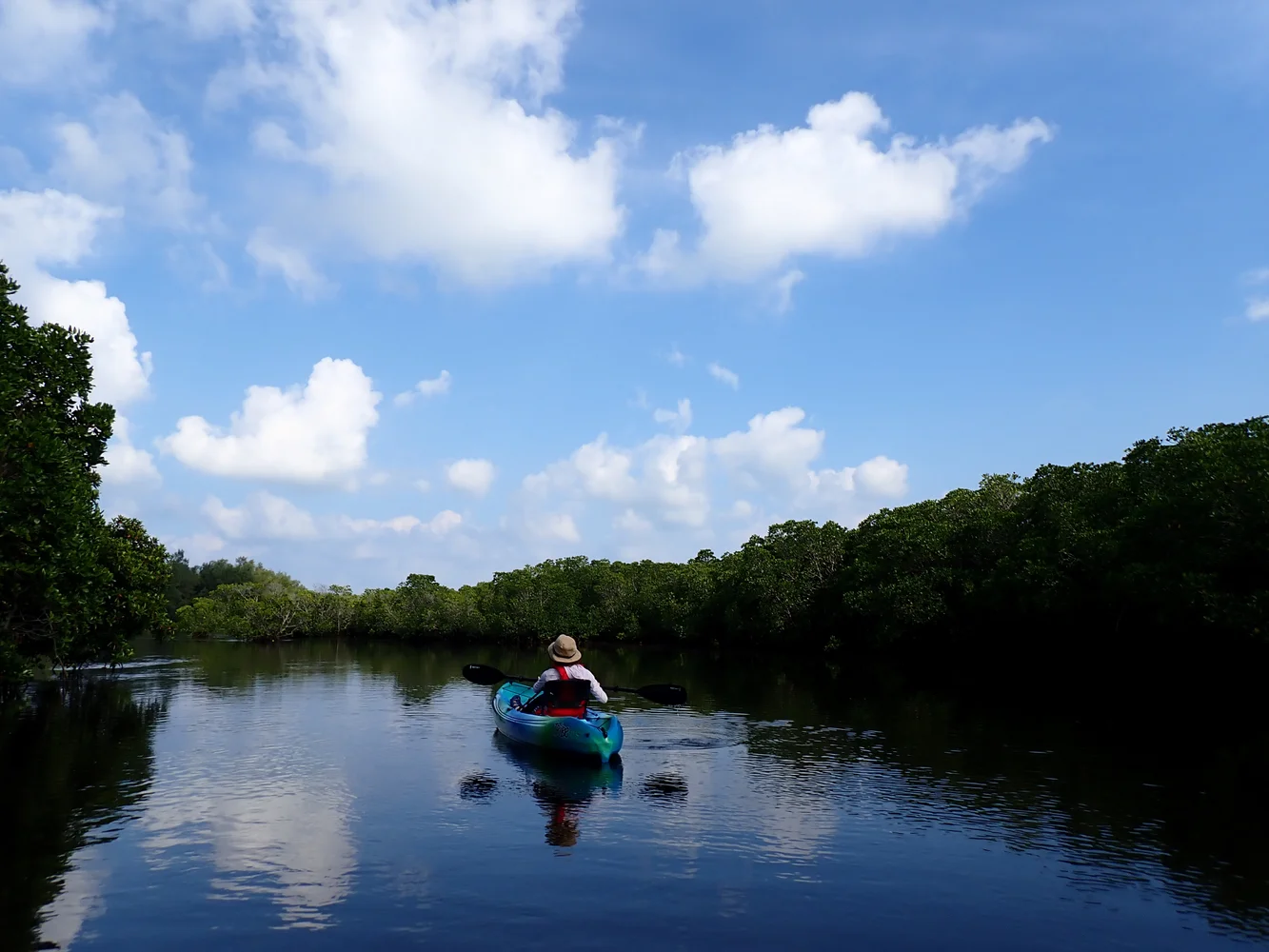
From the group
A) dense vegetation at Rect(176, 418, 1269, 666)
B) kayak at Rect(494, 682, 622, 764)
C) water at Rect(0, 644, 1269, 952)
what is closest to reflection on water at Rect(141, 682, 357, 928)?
water at Rect(0, 644, 1269, 952)

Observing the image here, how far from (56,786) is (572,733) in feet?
29.9

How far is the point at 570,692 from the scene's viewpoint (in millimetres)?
19188

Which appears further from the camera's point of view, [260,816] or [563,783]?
[563,783]

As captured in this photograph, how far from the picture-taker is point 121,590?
28.9m

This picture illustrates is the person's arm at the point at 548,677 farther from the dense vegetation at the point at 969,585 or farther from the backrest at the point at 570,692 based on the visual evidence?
the dense vegetation at the point at 969,585

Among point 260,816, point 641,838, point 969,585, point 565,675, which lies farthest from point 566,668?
point 969,585

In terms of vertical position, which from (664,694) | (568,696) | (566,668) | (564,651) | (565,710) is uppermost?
(564,651)

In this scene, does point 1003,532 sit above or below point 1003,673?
above

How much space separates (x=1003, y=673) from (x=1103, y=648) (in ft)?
15.3

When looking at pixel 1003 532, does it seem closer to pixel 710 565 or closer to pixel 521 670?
pixel 521 670

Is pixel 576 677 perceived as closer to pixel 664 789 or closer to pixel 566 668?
pixel 566 668

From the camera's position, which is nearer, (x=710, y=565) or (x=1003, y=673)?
(x=1003, y=673)

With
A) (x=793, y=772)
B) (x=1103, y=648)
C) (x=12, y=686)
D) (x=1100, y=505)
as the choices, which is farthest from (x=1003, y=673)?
(x=12, y=686)

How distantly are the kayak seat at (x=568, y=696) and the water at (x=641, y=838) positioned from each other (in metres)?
1.20
